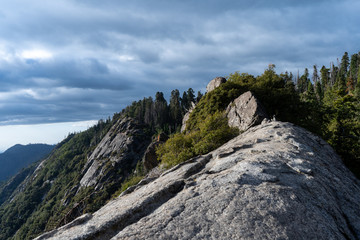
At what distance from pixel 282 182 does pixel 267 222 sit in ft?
6.47

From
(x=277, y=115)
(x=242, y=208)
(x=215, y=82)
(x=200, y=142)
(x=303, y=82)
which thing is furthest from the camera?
(x=303, y=82)

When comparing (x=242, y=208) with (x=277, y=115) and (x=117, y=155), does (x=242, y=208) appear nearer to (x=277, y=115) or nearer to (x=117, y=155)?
(x=277, y=115)

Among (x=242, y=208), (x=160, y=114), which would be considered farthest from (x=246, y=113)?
(x=160, y=114)

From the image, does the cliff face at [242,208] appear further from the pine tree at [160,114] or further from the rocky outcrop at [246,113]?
the pine tree at [160,114]

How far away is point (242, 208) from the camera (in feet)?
17.7

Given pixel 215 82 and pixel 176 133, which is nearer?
pixel 176 133

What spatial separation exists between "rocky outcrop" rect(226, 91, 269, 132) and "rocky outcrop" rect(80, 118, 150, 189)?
106 metres

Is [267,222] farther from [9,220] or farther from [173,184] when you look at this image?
[9,220]

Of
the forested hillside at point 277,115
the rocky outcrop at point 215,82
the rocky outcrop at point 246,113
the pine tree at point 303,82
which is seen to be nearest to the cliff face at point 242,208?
the forested hillside at point 277,115

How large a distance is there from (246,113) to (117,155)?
115861mm

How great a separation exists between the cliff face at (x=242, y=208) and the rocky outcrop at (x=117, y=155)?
116592 mm

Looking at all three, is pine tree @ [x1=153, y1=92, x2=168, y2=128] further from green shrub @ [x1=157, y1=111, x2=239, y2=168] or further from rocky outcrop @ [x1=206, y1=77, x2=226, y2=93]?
green shrub @ [x1=157, y1=111, x2=239, y2=168]

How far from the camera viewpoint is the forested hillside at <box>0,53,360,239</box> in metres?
18.0

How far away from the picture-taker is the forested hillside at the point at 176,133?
18.0 metres
